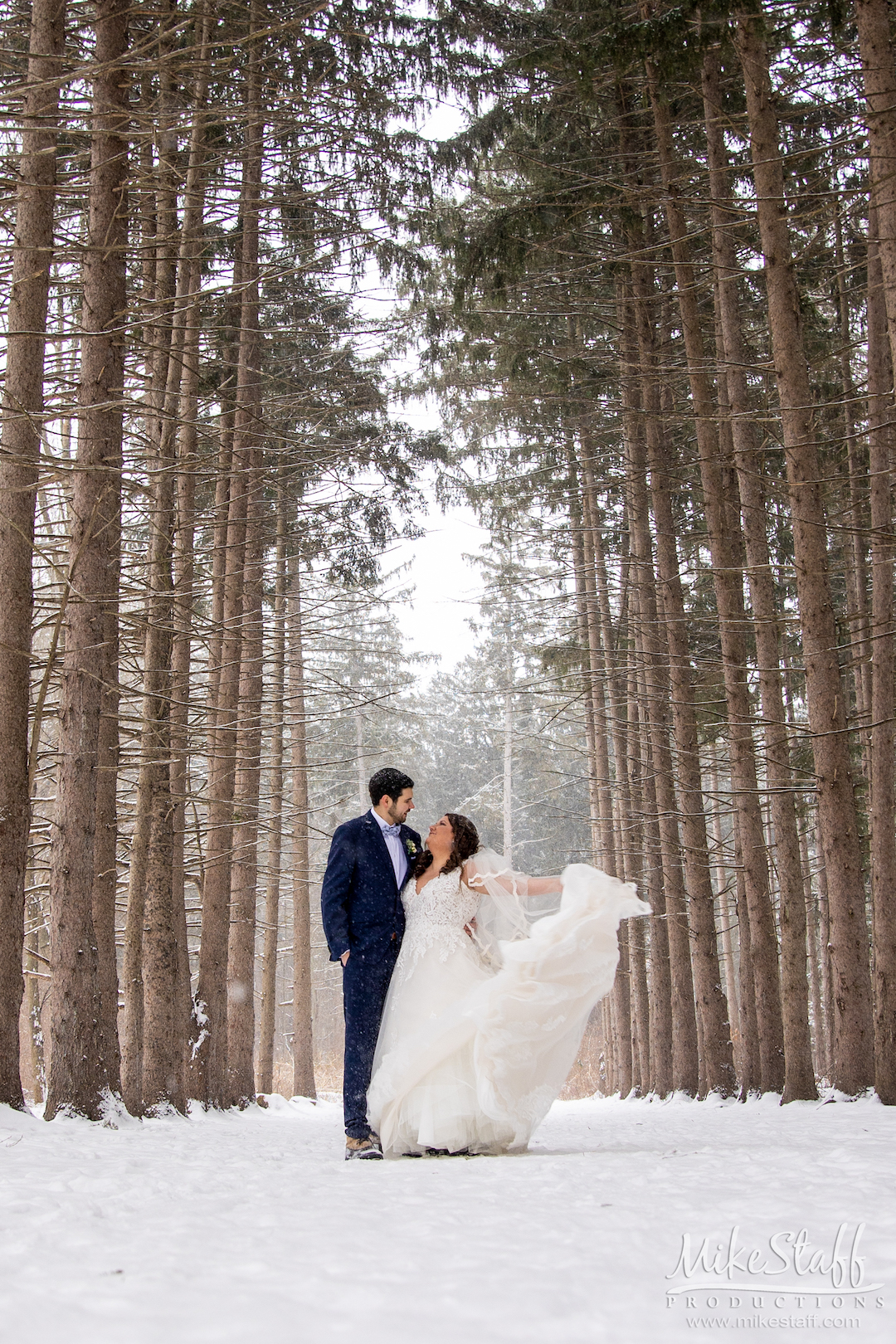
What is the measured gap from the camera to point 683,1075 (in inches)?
597

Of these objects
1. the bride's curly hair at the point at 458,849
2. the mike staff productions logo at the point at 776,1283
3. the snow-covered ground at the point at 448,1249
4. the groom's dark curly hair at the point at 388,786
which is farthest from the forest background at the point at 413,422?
the mike staff productions logo at the point at 776,1283

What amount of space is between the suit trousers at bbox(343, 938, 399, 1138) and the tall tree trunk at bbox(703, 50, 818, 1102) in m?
5.12

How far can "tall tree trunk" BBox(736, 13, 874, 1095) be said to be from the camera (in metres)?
8.91

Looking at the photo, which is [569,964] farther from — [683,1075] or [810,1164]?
[683,1075]

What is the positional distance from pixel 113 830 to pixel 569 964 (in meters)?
4.68

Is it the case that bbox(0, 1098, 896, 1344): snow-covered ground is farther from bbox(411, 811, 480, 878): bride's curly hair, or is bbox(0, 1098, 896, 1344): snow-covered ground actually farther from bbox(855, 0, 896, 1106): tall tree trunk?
bbox(855, 0, 896, 1106): tall tree trunk

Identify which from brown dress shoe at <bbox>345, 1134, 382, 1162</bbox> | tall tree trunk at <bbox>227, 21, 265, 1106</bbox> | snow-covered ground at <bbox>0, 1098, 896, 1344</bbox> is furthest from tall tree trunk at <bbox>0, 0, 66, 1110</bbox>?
tall tree trunk at <bbox>227, 21, 265, 1106</bbox>

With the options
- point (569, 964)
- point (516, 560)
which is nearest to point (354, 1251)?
point (569, 964)

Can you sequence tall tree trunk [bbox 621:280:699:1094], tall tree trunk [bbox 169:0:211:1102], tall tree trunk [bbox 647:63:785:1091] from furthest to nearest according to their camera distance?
1. tall tree trunk [bbox 621:280:699:1094]
2. tall tree trunk [bbox 647:63:785:1091]
3. tall tree trunk [bbox 169:0:211:1102]

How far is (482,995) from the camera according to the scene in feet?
20.2

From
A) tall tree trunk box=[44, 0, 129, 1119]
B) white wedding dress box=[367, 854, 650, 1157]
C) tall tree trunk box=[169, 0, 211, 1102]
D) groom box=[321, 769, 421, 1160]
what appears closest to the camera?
white wedding dress box=[367, 854, 650, 1157]

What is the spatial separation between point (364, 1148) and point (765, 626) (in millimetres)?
7640

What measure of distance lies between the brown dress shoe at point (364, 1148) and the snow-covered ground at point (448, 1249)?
0.91 meters

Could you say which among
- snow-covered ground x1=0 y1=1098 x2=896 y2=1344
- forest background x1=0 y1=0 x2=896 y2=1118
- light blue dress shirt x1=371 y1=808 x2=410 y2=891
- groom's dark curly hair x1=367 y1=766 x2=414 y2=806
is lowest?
snow-covered ground x1=0 y1=1098 x2=896 y2=1344
